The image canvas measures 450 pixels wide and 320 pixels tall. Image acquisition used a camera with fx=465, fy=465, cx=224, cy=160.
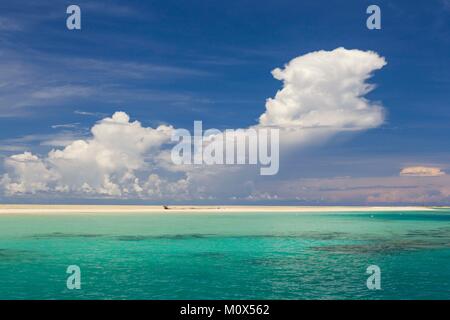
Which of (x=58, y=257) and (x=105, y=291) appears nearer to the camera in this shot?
(x=105, y=291)

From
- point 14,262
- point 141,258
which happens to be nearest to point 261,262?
point 141,258

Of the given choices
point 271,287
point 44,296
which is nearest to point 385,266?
point 271,287

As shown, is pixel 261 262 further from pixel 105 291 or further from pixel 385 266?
pixel 105 291

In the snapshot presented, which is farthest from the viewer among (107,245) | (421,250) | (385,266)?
(107,245)

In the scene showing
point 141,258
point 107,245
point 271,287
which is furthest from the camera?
point 107,245

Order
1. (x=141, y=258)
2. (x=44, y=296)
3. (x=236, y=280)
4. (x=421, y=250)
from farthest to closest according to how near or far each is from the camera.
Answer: (x=421, y=250)
(x=141, y=258)
(x=236, y=280)
(x=44, y=296)

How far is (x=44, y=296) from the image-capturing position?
987 inches
